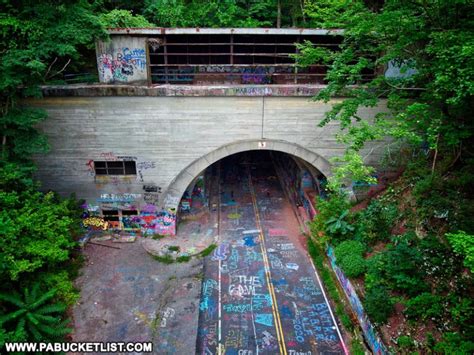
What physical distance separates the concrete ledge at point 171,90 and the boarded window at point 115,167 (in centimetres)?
352

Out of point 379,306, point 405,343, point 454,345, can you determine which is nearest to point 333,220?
point 379,306

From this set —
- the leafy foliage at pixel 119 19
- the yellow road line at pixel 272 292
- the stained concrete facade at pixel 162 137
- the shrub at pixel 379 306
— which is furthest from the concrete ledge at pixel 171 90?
the shrub at pixel 379 306

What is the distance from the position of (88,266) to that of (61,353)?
5378 millimetres

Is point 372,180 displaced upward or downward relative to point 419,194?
upward

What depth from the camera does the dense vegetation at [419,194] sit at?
11.0m

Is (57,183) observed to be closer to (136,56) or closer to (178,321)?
(136,56)

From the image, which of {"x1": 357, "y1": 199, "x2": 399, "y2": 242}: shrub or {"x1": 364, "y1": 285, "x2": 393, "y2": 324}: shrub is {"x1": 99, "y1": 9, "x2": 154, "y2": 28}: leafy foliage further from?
{"x1": 364, "y1": 285, "x2": 393, "y2": 324}: shrub

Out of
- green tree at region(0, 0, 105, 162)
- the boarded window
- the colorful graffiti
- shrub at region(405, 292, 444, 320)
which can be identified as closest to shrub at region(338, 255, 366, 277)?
shrub at region(405, 292, 444, 320)

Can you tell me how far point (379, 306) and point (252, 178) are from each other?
16.6m

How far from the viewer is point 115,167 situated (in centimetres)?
1898

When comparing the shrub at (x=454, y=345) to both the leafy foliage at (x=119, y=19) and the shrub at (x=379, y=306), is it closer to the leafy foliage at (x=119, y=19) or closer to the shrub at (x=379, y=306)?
the shrub at (x=379, y=306)

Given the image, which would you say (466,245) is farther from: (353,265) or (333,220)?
(333,220)

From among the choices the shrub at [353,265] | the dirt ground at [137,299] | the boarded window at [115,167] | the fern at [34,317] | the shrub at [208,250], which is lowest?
the dirt ground at [137,299]

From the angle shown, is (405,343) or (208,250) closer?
(405,343)
